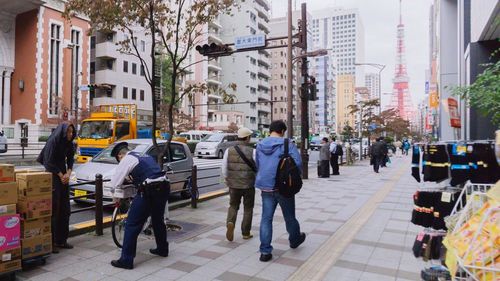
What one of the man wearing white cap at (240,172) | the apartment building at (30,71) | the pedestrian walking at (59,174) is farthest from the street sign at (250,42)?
the apartment building at (30,71)

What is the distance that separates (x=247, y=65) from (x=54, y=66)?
3804 cm

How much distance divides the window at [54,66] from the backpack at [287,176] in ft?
120

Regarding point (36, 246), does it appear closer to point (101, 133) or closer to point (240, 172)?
point (240, 172)

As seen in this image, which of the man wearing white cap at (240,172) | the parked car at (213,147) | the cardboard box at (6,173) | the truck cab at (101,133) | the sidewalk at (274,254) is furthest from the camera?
the parked car at (213,147)

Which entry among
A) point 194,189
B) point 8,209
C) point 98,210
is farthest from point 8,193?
point 194,189

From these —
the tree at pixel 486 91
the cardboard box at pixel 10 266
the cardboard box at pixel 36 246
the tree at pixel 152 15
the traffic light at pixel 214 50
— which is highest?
the traffic light at pixel 214 50

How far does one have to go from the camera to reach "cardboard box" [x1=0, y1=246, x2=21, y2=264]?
12.7ft

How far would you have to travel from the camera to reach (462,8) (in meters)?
14.9

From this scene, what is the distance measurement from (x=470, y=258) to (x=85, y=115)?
1496 inches

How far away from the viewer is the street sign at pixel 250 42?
43.0 ft

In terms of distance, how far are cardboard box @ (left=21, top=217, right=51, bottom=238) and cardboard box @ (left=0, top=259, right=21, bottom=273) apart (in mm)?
303

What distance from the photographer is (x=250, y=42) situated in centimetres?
1340

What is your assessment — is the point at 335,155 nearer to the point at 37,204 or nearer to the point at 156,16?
the point at 156,16

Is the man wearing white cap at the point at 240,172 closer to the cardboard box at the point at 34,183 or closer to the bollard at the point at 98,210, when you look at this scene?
the bollard at the point at 98,210
